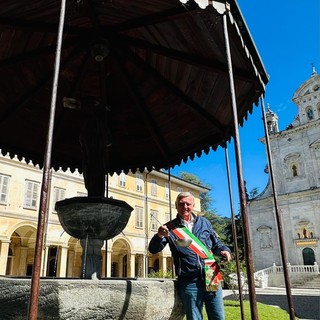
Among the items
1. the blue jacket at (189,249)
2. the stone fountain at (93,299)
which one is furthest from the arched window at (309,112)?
the stone fountain at (93,299)

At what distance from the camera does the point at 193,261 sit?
9.00 feet

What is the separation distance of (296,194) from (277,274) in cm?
826

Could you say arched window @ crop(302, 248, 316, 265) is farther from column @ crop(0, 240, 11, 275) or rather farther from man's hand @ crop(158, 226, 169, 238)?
man's hand @ crop(158, 226, 169, 238)

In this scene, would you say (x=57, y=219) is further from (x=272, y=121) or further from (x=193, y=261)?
(x=272, y=121)

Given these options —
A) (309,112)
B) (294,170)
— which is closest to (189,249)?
(294,170)

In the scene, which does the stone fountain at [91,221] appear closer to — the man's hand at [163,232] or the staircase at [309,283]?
the man's hand at [163,232]

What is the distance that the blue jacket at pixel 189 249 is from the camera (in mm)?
2719

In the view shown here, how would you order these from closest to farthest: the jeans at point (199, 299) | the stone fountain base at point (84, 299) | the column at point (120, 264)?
the stone fountain base at point (84, 299)
the jeans at point (199, 299)
the column at point (120, 264)

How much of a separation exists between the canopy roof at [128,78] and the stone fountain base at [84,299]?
2299 mm

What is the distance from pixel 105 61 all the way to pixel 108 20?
1.02 meters

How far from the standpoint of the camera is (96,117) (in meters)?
4.43

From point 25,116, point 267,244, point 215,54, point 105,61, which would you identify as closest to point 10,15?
point 105,61

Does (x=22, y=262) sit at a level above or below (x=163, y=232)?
above

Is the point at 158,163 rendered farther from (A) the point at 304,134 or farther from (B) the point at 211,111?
(A) the point at 304,134
